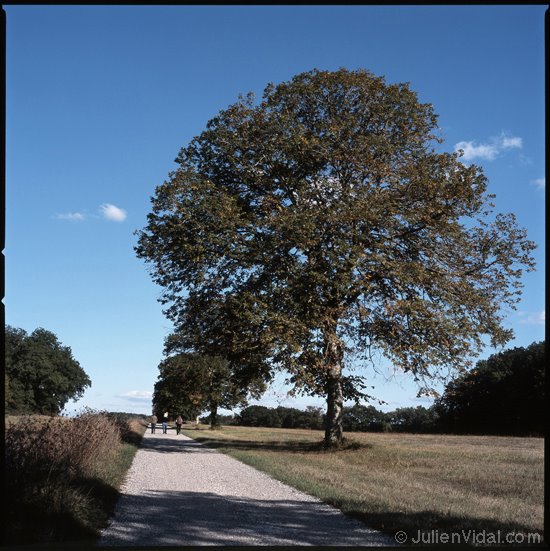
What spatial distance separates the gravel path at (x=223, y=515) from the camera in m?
8.05

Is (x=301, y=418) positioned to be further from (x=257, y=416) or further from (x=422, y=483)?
(x=422, y=483)

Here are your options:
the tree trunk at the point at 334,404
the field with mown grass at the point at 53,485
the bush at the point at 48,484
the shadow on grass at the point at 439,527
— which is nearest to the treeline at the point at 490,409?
the tree trunk at the point at 334,404

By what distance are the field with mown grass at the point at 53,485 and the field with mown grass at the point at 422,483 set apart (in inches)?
162

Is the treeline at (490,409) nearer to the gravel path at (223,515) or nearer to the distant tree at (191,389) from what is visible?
the distant tree at (191,389)

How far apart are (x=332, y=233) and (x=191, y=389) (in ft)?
86.7

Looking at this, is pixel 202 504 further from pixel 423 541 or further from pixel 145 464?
pixel 145 464

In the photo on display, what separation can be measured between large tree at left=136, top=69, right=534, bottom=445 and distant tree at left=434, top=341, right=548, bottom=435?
16820 mm

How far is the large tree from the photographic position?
71.3 feet

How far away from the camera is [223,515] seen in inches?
391

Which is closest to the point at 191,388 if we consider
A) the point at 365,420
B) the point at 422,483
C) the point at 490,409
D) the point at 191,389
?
the point at 191,389

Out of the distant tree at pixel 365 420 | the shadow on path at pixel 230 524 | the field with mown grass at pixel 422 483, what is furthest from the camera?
the distant tree at pixel 365 420

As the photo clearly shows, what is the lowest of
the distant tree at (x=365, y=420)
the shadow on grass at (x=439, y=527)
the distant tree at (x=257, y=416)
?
the distant tree at (x=257, y=416)

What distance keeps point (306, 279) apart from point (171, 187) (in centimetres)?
647

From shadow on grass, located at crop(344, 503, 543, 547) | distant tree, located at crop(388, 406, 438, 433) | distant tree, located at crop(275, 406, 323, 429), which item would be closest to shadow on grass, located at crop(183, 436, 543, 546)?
shadow on grass, located at crop(344, 503, 543, 547)
